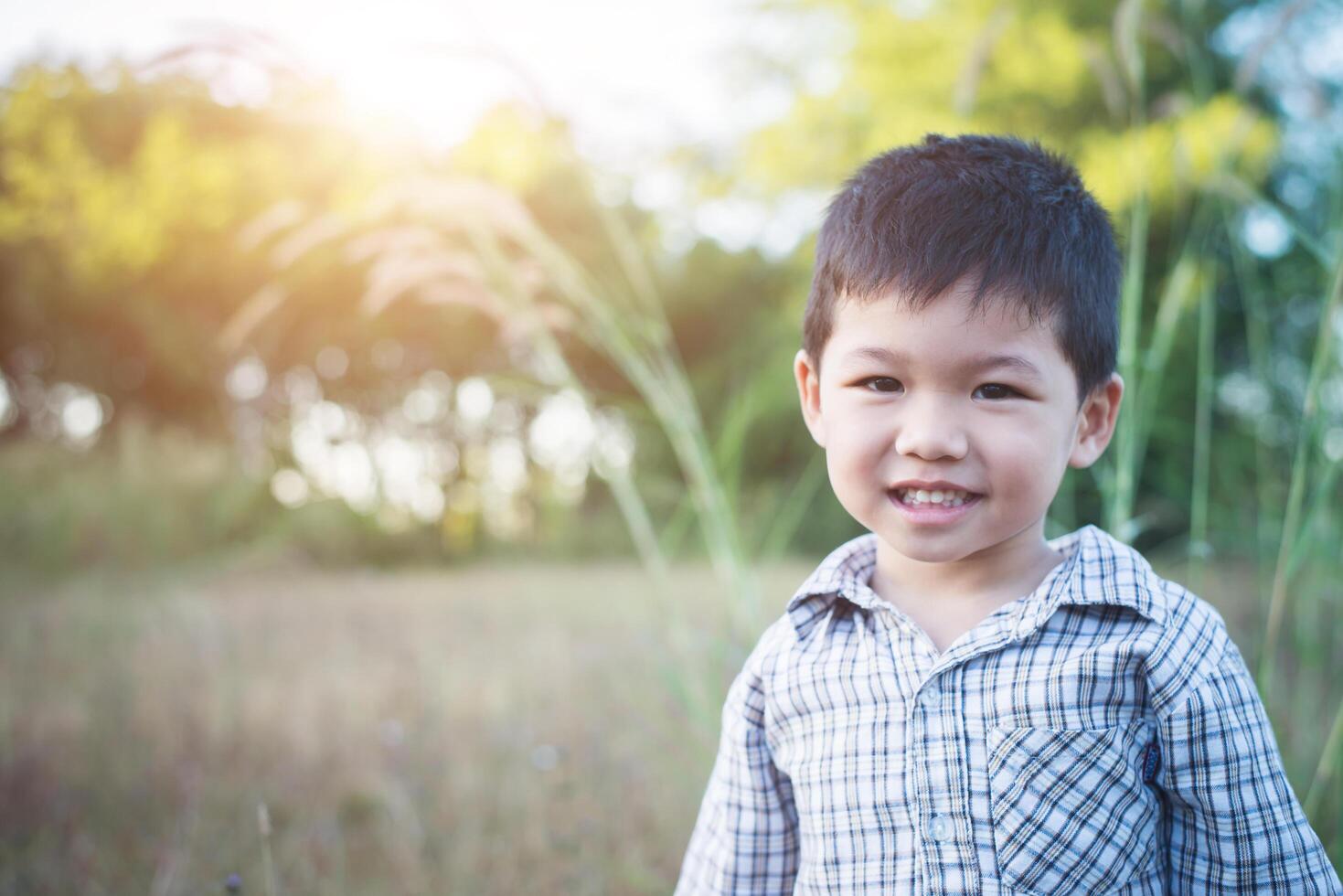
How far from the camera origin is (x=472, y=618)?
4.32m

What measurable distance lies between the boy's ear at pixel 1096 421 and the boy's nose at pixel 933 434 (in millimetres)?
188

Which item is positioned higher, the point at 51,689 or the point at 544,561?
the point at 544,561

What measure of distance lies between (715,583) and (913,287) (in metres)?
4.44

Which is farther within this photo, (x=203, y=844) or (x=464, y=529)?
(x=464, y=529)

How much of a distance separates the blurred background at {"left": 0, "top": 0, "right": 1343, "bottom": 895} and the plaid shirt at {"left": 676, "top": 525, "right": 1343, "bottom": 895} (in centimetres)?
39

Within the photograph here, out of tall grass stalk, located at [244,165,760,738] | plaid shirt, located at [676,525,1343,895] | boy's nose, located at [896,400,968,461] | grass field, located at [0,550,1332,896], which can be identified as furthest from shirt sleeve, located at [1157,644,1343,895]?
grass field, located at [0,550,1332,896]

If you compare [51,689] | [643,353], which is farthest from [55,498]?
[643,353]

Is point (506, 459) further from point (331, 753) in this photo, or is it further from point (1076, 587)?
point (1076, 587)

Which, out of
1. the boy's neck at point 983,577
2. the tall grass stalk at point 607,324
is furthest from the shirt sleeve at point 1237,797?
the tall grass stalk at point 607,324

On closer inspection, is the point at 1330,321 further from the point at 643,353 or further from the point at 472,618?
the point at 472,618

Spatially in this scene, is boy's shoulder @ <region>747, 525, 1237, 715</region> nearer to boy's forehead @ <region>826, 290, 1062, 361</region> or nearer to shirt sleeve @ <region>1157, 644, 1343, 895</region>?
shirt sleeve @ <region>1157, 644, 1343, 895</region>

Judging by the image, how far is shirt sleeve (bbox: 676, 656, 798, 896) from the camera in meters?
1.07

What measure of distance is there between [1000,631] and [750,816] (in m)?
0.36

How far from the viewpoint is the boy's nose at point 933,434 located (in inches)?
34.7
